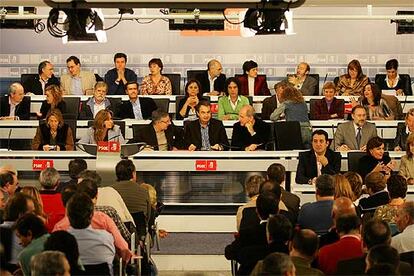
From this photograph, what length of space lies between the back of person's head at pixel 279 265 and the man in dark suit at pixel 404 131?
679cm

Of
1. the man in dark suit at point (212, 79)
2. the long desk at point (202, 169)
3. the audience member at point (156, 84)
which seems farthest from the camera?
the man in dark suit at point (212, 79)

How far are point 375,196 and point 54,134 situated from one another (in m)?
4.71

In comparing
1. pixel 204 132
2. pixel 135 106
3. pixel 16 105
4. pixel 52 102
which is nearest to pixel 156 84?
pixel 135 106

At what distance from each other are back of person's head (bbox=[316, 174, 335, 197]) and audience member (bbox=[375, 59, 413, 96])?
7.17 metres

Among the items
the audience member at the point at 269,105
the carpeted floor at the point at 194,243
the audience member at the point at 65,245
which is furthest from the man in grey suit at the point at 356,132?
the audience member at the point at 65,245

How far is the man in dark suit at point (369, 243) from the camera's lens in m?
6.58

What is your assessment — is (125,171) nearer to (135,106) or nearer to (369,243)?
(369,243)

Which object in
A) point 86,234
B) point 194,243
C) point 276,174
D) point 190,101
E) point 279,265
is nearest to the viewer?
point 279,265

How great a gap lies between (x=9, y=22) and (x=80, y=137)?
8.92 ft

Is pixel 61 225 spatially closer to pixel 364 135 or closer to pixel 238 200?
pixel 238 200

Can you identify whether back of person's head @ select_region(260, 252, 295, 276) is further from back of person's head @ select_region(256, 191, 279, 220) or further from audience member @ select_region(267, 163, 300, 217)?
audience member @ select_region(267, 163, 300, 217)

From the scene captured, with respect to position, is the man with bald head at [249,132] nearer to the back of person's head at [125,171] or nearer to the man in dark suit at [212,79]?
the man in dark suit at [212,79]

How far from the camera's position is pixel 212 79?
15.2 m

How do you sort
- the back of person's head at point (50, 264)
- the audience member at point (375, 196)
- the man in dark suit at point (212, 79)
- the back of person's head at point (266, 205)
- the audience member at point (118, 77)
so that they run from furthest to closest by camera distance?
the audience member at point (118, 77) < the man in dark suit at point (212, 79) < the audience member at point (375, 196) < the back of person's head at point (266, 205) < the back of person's head at point (50, 264)
